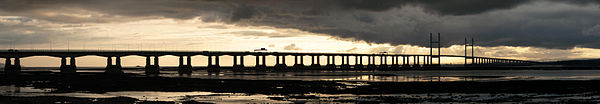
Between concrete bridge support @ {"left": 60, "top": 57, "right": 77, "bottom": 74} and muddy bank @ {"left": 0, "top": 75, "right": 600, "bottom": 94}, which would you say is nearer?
muddy bank @ {"left": 0, "top": 75, "right": 600, "bottom": 94}

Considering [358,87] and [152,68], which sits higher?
[358,87]

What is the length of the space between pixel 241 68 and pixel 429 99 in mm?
130843

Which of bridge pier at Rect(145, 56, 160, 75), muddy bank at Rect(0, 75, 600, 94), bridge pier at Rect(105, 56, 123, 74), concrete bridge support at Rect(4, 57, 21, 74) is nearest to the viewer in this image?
muddy bank at Rect(0, 75, 600, 94)

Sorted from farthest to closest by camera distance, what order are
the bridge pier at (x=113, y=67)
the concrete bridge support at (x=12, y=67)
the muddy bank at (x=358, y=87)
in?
the bridge pier at (x=113, y=67)
the concrete bridge support at (x=12, y=67)
the muddy bank at (x=358, y=87)

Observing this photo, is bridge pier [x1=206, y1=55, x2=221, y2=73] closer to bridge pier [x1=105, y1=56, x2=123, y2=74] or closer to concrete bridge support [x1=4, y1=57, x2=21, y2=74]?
bridge pier [x1=105, y1=56, x2=123, y2=74]

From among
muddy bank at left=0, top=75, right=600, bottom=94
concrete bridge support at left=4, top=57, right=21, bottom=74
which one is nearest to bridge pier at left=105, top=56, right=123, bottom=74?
concrete bridge support at left=4, top=57, right=21, bottom=74

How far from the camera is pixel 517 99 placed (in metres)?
34.9

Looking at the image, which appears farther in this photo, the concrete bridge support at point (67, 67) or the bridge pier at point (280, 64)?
the bridge pier at point (280, 64)

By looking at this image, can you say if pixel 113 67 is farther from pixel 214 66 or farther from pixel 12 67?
pixel 214 66

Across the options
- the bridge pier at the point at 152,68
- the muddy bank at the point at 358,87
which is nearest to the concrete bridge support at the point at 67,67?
the bridge pier at the point at 152,68

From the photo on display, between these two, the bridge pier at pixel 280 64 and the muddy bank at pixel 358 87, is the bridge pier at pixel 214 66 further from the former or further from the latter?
the muddy bank at pixel 358 87

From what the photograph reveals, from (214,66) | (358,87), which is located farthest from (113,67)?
(358,87)

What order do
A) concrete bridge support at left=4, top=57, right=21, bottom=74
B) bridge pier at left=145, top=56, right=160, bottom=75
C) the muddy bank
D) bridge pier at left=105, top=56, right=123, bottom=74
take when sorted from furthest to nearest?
bridge pier at left=145, top=56, right=160, bottom=75 → bridge pier at left=105, top=56, right=123, bottom=74 → concrete bridge support at left=4, top=57, right=21, bottom=74 → the muddy bank

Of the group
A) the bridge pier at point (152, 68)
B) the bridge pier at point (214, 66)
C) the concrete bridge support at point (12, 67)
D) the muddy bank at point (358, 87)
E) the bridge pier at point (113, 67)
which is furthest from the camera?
the bridge pier at point (214, 66)
